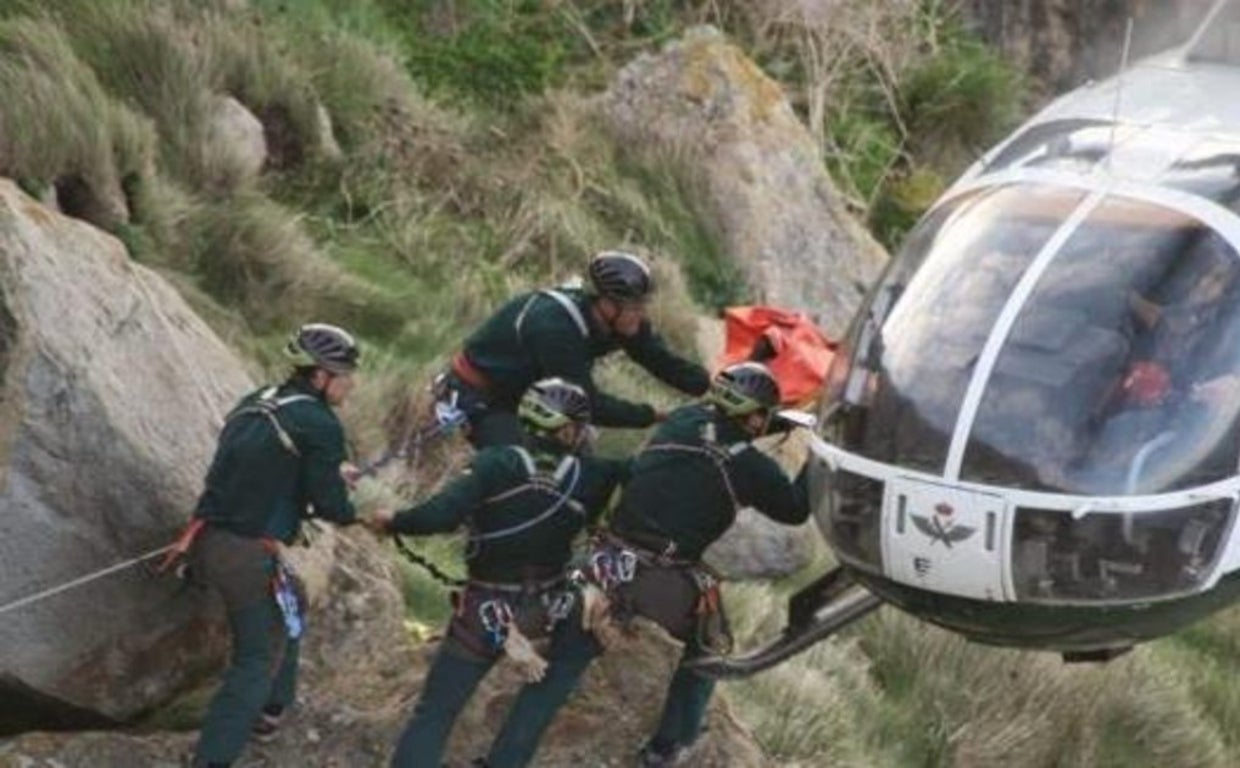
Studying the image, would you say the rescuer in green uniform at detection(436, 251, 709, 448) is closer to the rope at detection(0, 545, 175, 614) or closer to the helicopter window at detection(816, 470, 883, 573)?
the helicopter window at detection(816, 470, 883, 573)

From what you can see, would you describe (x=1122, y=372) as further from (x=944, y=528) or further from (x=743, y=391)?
(x=743, y=391)

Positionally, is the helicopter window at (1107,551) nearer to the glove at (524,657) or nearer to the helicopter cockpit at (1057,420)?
the helicopter cockpit at (1057,420)

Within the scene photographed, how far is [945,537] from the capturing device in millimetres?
8148

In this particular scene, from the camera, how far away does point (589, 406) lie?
9.20m

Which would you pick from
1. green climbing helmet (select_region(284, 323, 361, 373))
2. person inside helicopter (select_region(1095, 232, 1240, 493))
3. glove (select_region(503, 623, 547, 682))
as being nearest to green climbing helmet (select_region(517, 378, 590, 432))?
green climbing helmet (select_region(284, 323, 361, 373))

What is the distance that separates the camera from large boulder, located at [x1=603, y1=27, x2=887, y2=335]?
53.6 feet

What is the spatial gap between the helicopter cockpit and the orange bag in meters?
1.73

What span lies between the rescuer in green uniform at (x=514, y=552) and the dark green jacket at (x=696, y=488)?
0.75 ft

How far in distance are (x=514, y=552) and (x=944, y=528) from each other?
5.50 ft

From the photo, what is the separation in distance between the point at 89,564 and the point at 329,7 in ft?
30.3

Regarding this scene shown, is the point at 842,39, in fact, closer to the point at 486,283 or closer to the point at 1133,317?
the point at 486,283

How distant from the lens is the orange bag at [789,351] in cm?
1063

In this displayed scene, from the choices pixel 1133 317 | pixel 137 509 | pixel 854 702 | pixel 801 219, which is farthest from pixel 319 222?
pixel 1133 317

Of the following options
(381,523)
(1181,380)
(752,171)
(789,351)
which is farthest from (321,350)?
(752,171)
